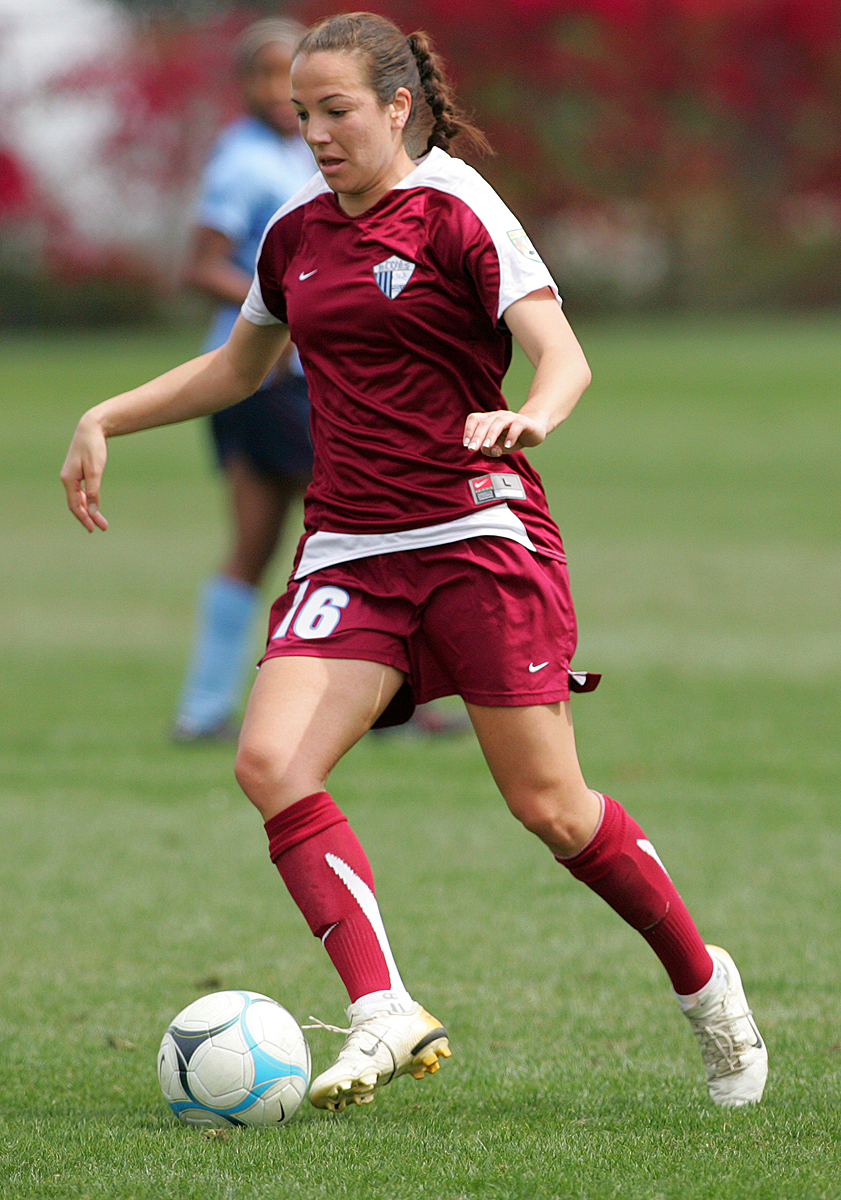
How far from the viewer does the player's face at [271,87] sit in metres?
6.58

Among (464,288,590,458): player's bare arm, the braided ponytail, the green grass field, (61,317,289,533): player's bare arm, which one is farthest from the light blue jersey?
(464,288,590,458): player's bare arm

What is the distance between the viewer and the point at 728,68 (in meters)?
52.4

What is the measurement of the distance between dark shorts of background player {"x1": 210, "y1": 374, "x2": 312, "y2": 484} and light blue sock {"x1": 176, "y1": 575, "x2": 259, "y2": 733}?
1.81ft

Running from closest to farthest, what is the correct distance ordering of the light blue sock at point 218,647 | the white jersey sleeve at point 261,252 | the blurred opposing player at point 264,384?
the white jersey sleeve at point 261,252
the blurred opposing player at point 264,384
the light blue sock at point 218,647

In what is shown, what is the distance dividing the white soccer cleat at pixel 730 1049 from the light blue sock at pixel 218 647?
3.98 m

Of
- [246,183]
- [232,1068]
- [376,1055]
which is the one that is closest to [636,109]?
[246,183]

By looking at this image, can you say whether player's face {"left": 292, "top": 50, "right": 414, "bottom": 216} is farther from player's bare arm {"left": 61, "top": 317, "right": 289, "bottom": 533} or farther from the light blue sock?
the light blue sock

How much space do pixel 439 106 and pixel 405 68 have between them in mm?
153

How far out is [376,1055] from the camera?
9.75 feet

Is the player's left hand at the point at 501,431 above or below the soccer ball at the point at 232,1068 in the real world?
above

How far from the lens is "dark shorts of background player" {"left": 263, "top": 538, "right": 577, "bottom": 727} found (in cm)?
330

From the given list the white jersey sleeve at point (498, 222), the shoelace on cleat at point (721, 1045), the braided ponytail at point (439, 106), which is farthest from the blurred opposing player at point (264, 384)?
the shoelace on cleat at point (721, 1045)

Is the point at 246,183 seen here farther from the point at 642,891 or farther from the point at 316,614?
the point at 642,891

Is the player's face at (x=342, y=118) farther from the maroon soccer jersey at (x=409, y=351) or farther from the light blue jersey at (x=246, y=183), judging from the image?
the light blue jersey at (x=246, y=183)
